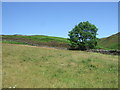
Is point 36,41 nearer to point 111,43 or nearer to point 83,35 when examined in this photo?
point 83,35

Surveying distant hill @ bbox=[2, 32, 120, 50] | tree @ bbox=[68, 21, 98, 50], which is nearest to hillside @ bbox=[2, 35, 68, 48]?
distant hill @ bbox=[2, 32, 120, 50]

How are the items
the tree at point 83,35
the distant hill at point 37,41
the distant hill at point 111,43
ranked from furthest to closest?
the distant hill at point 111,43 → the distant hill at point 37,41 → the tree at point 83,35

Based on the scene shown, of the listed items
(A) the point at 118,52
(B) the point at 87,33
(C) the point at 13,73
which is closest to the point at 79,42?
(B) the point at 87,33

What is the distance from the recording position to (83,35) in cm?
5956

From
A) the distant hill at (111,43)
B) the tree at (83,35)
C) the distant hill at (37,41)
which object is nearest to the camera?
the tree at (83,35)

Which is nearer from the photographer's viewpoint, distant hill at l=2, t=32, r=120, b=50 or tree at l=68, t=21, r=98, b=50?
tree at l=68, t=21, r=98, b=50

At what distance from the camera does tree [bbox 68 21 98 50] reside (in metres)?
60.0

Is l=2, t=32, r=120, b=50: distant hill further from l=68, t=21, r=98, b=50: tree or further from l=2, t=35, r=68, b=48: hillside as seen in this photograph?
l=68, t=21, r=98, b=50: tree

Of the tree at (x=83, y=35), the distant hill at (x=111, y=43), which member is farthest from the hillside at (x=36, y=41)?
the distant hill at (x=111, y=43)

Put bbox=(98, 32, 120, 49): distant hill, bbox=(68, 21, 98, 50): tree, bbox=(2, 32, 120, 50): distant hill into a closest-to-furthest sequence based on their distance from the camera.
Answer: bbox=(68, 21, 98, 50): tree
bbox=(2, 32, 120, 50): distant hill
bbox=(98, 32, 120, 49): distant hill

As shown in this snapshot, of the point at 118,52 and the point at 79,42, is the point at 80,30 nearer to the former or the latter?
the point at 79,42

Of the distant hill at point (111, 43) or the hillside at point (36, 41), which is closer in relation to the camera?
the hillside at point (36, 41)

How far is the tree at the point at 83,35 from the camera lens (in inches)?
2363

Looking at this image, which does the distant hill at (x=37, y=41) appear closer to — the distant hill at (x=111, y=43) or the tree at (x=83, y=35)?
the distant hill at (x=111, y=43)
